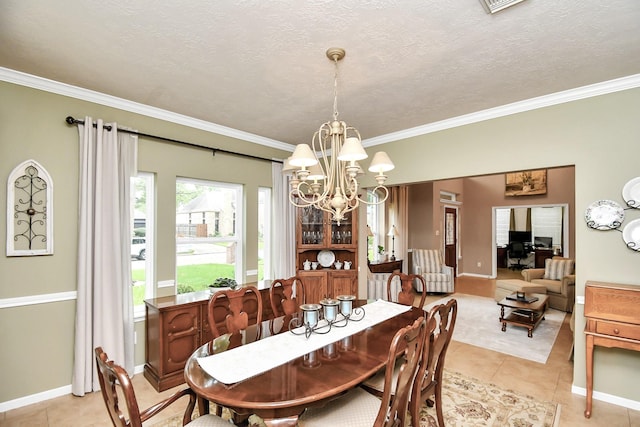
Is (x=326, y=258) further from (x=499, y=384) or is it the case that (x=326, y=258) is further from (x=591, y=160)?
(x=591, y=160)

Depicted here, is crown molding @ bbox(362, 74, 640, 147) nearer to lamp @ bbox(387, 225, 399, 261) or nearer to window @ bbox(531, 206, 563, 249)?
lamp @ bbox(387, 225, 399, 261)

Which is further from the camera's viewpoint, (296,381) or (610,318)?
(610,318)

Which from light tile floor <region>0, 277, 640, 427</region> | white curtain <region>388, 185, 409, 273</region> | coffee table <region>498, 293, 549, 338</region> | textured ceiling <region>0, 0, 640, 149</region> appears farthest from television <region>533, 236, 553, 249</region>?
textured ceiling <region>0, 0, 640, 149</region>

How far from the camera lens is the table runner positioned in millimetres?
1594

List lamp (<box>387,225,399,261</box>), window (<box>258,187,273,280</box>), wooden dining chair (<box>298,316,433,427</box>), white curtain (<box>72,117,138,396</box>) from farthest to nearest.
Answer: lamp (<box>387,225,399,261</box>) < window (<box>258,187,273,280</box>) < white curtain (<box>72,117,138,396</box>) < wooden dining chair (<box>298,316,433,427</box>)

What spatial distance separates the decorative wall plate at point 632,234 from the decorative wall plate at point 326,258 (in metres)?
3.17

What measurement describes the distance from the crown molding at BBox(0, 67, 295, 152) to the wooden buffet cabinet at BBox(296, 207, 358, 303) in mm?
1367

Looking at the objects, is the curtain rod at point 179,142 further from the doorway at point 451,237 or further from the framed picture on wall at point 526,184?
the framed picture on wall at point 526,184

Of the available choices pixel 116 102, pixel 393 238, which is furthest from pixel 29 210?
pixel 393 238

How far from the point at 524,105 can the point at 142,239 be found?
4.18 m

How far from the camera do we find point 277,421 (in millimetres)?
1351

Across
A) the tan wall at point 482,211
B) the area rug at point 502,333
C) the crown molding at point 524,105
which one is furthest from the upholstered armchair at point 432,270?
the crown molding at point 524,105

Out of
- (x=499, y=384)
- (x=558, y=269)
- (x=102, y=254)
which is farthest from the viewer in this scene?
(x=558, y=269)

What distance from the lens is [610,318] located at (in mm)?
2408
